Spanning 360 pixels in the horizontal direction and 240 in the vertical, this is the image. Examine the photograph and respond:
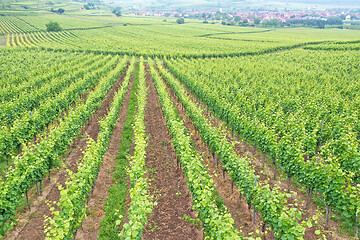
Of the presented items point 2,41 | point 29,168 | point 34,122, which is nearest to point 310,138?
point 29,168

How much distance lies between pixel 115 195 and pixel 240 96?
13.8m

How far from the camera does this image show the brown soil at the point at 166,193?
374 inches

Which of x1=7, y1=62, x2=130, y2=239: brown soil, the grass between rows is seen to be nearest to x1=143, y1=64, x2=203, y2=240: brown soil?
the grass between rows

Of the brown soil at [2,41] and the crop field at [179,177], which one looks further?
the brown soil at [2,41]

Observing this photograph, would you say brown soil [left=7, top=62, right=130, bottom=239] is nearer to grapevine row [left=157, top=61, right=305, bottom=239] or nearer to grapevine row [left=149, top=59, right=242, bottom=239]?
grapevine row [left=149, top=59, right=242, bottom=239]

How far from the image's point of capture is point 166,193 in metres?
11.7

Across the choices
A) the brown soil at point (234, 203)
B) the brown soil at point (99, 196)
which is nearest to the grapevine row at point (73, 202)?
the brown soil at point (99, 196)

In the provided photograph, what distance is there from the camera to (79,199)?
855 cm

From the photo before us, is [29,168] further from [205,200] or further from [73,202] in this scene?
[205,200]

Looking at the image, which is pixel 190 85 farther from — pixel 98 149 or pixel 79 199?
pixel 79 199

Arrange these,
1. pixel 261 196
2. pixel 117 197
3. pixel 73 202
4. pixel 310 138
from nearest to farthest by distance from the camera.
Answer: pixel 73 202, pixel 261 196, pixel 117 197, pixel 310 138

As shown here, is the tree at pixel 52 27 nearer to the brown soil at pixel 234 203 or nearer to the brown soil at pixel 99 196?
the brown soil at pixel 99 196

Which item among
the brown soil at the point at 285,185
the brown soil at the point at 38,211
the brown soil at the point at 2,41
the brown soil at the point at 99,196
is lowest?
the brown soil at the point at 285,185

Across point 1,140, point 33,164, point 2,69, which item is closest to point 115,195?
point 33,164
